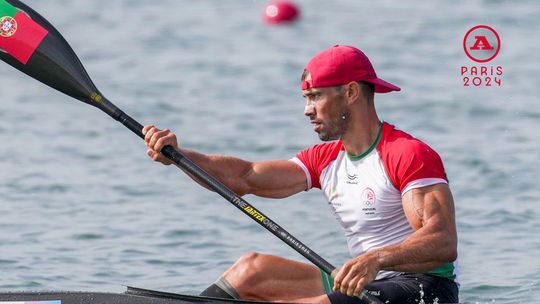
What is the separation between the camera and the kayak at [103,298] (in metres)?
6.28

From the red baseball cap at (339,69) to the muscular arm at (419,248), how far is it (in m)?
0.64

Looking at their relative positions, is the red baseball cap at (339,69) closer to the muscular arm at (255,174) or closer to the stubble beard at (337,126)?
the stubble beard at (337,126)

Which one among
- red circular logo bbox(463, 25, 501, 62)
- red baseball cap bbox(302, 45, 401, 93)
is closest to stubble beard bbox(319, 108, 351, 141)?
red baseball cap bbox(302, 45, 401, 93)

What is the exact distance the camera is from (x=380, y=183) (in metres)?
6.33

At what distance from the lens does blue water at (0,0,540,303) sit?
32.7ft

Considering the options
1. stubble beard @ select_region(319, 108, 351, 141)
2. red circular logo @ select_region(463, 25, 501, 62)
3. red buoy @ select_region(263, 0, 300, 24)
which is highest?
red buoy @ select_region(263, 0, 300, 24)

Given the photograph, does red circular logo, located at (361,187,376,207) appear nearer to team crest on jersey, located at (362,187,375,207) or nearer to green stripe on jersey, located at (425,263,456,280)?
team crest on jersey, located at (362,187,375,207)

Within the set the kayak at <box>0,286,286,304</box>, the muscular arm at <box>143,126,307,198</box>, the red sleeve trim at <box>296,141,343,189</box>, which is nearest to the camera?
the kayak at <box>0,286,286,304</box>

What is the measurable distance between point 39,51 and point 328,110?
1947 millimetres

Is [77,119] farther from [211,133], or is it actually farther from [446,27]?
[446,27]

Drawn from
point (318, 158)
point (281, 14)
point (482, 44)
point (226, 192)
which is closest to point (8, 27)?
point (226, 192)

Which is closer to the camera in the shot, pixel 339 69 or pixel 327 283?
pixel 339 69

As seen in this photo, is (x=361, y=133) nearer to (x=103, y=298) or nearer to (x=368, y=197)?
(x=368, y=197)

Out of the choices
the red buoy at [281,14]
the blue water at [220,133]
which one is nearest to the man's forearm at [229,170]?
the blue water at [220,133]
